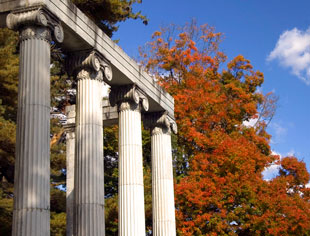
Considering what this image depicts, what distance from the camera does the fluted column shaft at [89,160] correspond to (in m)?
23.0

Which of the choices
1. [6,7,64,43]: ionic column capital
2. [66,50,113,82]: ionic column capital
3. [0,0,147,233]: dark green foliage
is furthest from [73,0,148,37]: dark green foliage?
[6,7,64,43]: ionic column capital

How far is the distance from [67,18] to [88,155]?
6861 millimetres

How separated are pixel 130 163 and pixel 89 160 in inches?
225

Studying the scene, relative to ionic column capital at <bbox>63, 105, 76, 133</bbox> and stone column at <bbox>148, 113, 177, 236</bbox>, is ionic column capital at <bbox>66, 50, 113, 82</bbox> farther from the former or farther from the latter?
stone column at <bbox>148, 113, 177, 236</bbox>

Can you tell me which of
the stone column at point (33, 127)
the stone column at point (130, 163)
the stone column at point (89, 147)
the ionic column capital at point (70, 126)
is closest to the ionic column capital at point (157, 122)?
the stone column at point (130, 163)

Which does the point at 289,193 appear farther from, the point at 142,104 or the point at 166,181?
the point at 142,104

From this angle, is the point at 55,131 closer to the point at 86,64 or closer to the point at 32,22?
the point at 86,64

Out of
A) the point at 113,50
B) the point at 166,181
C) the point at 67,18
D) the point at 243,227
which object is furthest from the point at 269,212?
the point at 67,18

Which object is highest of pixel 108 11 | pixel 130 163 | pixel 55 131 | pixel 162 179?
pixel 108 11

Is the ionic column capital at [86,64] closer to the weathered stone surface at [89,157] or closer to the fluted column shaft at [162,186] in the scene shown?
the weathered stone surface at [89,157]

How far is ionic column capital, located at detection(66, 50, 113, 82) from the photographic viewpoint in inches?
985

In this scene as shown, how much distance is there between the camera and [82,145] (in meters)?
23.9

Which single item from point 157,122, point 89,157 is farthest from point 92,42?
point 157,122

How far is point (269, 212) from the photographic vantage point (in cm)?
4459
